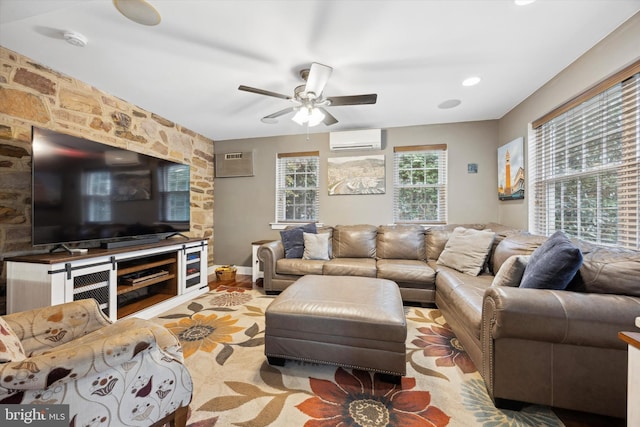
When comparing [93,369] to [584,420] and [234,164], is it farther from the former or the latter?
[234,164]

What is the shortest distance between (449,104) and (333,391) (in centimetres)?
322

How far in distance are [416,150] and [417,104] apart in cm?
87

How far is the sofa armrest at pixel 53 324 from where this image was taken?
1.12 metres

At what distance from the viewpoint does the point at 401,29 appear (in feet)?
5.64

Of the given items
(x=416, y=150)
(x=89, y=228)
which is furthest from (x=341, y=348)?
(x=416, y=150)

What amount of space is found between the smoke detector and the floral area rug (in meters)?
2.48

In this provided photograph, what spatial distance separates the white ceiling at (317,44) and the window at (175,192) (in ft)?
2.79

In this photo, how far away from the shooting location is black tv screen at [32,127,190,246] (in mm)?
1910

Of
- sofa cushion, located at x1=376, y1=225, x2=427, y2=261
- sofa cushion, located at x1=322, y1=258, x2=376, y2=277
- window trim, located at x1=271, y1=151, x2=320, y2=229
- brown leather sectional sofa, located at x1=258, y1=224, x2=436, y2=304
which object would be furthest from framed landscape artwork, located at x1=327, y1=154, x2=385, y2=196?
sofa cushion, located at x1=322, y1=258, x2=376, y2=277

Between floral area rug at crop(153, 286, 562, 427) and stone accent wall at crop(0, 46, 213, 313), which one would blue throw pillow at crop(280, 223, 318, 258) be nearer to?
floral area rug at crop(153, 286, 562, 427)

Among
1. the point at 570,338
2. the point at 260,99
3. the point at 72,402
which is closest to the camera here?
the point at 72,402

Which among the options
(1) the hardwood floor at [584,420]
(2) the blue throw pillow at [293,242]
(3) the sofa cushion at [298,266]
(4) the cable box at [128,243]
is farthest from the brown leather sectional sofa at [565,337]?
(4) the cable box at [128,243]

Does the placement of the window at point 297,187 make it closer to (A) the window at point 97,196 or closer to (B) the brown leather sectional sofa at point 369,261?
(B) the brown leather sectional sofa at point 369,261

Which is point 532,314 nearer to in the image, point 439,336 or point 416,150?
point 439,336
